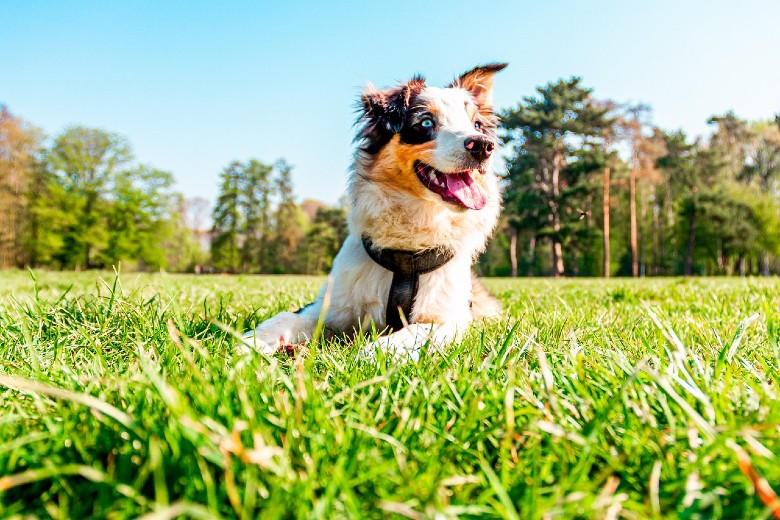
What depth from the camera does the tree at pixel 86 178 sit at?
131 ft

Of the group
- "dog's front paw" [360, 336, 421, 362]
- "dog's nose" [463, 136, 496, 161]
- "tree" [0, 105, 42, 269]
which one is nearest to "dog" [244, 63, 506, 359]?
"dog's nose" [463, 136, 496, 161]

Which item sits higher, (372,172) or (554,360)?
(372,172)

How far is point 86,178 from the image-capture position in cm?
4116

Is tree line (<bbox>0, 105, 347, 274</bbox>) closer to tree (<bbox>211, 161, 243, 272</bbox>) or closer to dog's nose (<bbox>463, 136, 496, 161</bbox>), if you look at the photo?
tree (<bbox>211, 161, 243, 272</bbox>)

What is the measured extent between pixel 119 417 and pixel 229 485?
1.15ft

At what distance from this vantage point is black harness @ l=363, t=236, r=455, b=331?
3.18 m

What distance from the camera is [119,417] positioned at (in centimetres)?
111

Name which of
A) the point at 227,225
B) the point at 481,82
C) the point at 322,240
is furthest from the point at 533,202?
the point at 481,82

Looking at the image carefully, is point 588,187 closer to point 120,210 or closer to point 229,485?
point 120,210

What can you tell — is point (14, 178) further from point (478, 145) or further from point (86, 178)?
point (478, 145)

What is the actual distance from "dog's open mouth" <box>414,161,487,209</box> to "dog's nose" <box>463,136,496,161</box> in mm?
163

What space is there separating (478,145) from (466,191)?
330mm

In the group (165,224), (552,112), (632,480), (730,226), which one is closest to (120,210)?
(165,224)

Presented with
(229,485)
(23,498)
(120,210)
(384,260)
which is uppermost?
(120,210)
